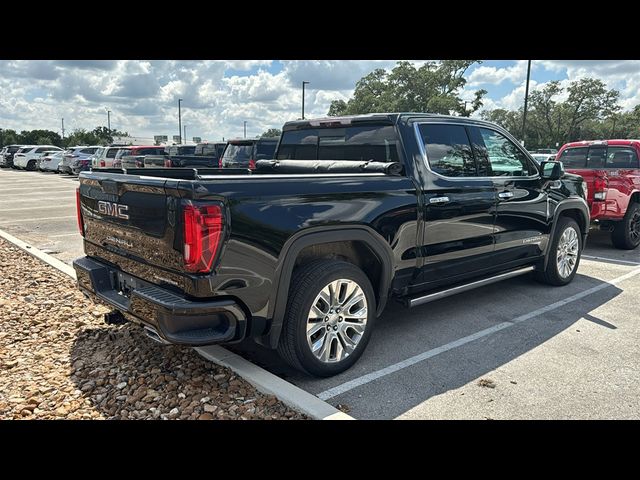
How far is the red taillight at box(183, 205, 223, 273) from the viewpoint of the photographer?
283 cm

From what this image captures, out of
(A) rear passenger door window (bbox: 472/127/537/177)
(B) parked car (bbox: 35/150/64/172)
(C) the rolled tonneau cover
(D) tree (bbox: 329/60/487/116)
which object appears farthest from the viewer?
(D) tree (bbox: 329/60/487/116)

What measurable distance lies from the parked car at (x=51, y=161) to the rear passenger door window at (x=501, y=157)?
1215 inches

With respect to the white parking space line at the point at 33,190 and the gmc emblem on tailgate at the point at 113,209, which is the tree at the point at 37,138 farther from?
the gmc emblem on tailgate at the point at 113,209

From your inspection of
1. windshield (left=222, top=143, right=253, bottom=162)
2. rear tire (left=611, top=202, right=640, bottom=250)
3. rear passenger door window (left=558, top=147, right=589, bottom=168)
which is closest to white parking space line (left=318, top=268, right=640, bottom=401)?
rear tire (left=611, top=202, right=640, bottom=250)

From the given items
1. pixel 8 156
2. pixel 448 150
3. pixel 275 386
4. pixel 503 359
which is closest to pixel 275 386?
pixel 275 386

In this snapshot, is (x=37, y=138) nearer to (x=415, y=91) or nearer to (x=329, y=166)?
(x=415, y=91)

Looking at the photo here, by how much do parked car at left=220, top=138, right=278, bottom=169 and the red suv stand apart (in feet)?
21.7

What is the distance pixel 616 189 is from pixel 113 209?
7.75 m

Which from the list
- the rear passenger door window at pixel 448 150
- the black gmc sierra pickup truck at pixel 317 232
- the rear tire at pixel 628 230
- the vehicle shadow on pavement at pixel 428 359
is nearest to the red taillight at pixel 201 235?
the black gmc sierra pickup truck at pixel 317 232

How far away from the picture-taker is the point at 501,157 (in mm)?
5113

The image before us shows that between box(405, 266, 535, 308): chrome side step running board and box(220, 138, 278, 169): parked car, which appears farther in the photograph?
box(220, 138, 278, 169): parked car

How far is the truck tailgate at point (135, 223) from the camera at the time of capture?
298 centimetres

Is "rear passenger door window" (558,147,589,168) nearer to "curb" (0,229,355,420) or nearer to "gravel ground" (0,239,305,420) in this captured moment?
"curb" (0,229,355,420)
